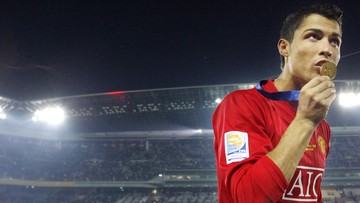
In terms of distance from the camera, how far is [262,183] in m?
1.48

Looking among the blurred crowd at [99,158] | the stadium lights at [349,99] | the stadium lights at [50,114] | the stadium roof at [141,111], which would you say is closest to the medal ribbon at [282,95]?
the stadium roof at [141,111]

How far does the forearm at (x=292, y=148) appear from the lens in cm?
152

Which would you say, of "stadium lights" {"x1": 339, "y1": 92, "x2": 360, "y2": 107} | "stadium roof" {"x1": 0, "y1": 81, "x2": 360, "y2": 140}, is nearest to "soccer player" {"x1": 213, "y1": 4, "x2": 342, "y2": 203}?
"stadium roof" {"x1": 0, "y1": 81, "x2": 360, "y2": 140}

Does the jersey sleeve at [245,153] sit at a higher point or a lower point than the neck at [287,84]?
lower

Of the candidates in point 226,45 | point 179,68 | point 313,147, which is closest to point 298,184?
point 313,147

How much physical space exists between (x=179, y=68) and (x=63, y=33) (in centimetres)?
631

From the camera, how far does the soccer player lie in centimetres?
153

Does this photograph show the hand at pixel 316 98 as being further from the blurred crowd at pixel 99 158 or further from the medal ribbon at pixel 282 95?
the blurred crowd at pixel 99 158

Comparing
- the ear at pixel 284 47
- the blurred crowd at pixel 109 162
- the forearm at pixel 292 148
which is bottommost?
the forearm at pixel 292 148

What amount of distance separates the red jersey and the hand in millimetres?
246

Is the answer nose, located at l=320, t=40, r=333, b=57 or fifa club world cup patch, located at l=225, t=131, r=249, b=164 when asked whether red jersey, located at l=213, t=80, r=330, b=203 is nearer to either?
fifa club world cup patch, located at l=225, t=131, r=249, b=164

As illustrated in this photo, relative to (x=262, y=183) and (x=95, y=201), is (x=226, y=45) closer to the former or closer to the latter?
(x=262, y=183)

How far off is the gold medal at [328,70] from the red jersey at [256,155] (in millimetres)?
371

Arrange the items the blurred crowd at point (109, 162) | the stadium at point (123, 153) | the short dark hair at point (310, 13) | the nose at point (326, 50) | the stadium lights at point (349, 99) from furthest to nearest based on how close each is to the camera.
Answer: the blurred crowd at point (109, 162) < the stadium at point (123, 153) < the stadium lights at point (349, 99) < the short dark hair at point (310, 13) < the nose at point (326, 50)
